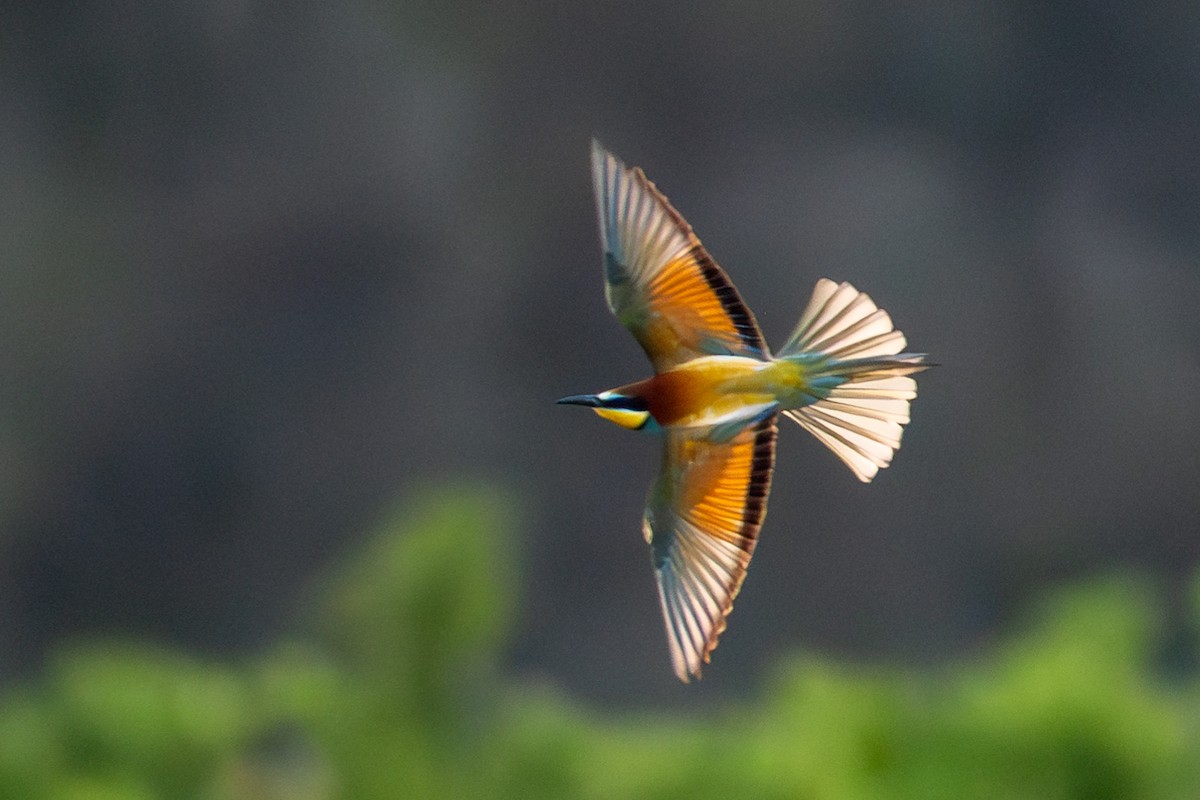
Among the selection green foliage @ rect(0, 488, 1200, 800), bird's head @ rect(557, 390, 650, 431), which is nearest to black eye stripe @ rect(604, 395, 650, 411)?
bird's head @ rect(557, 390, 650, 431)

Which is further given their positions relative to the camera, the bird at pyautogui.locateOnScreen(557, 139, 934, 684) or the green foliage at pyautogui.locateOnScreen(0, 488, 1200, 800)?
the green foliage at pyautogui.locateOnScreen(0, 488, 1200, 800)

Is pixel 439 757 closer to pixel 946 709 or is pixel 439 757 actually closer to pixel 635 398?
pixel 946 709

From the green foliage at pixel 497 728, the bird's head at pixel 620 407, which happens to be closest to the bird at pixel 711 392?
the bird's head at pixel 620 407

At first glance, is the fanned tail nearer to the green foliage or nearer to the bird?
the bird

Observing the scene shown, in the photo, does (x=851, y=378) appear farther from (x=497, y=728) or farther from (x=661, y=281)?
(x=497, y=728)

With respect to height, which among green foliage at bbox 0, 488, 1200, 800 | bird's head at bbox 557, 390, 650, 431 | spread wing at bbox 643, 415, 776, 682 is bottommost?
green foliage at bbox 0, 488, 1200, 800

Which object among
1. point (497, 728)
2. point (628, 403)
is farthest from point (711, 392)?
point (497, 728)

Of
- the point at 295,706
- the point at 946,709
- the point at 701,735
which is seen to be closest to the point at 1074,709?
the point at 946,709
